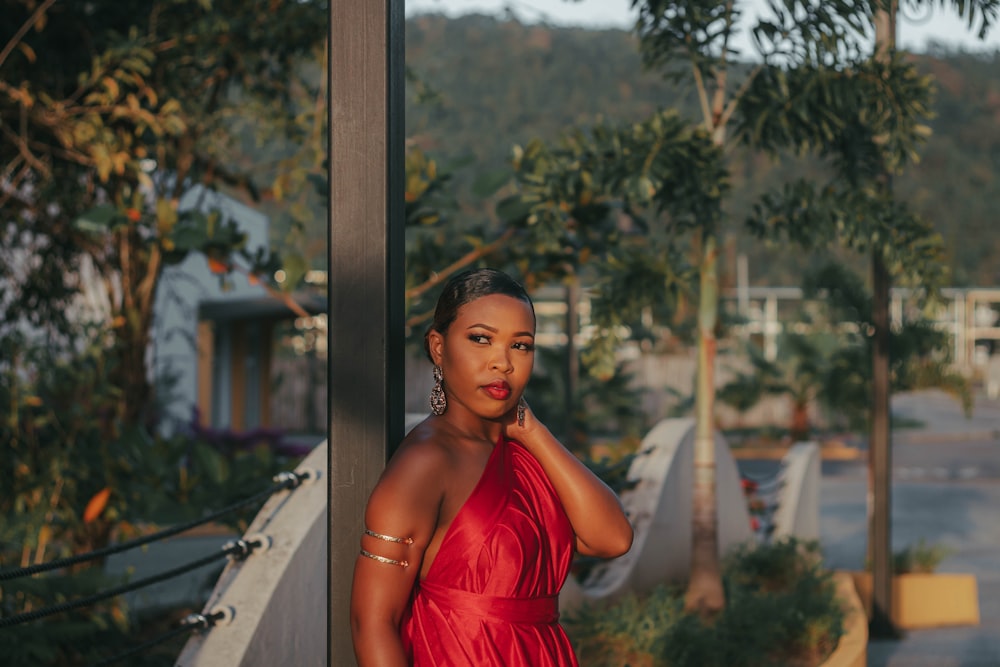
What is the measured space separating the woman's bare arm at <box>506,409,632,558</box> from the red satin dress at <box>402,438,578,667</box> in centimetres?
14

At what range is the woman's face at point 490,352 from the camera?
223 cm

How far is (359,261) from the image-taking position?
92.4 inches

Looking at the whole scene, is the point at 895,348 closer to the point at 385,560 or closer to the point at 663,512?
the point at 663,512

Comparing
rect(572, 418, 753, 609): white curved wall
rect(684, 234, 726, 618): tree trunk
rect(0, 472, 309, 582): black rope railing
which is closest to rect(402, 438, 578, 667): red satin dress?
rect(0, 472, 309, 582): black rope railing

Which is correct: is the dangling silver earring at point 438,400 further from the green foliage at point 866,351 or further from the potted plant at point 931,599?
the potted plant at point 931,599

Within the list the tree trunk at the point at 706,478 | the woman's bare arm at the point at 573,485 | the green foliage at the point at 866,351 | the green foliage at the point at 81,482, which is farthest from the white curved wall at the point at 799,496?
the woman's bare arm at the point at 573,485

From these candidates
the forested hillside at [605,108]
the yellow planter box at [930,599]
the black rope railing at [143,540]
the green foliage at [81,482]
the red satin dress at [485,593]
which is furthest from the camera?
the forested hillside at [605,108]

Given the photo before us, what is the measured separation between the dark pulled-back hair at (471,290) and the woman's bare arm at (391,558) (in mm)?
320

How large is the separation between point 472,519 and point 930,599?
6.90 meters

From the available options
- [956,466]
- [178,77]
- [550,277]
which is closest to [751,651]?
[550,277]

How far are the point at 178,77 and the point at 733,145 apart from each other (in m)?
3.76

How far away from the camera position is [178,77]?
7695 mm

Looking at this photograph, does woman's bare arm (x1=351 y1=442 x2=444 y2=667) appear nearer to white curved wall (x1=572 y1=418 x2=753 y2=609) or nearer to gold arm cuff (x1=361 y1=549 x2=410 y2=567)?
gold arm cuff (x1=361 y1=549 x2=410 y2=567)

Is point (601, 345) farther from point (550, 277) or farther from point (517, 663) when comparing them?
point (517, 663)
